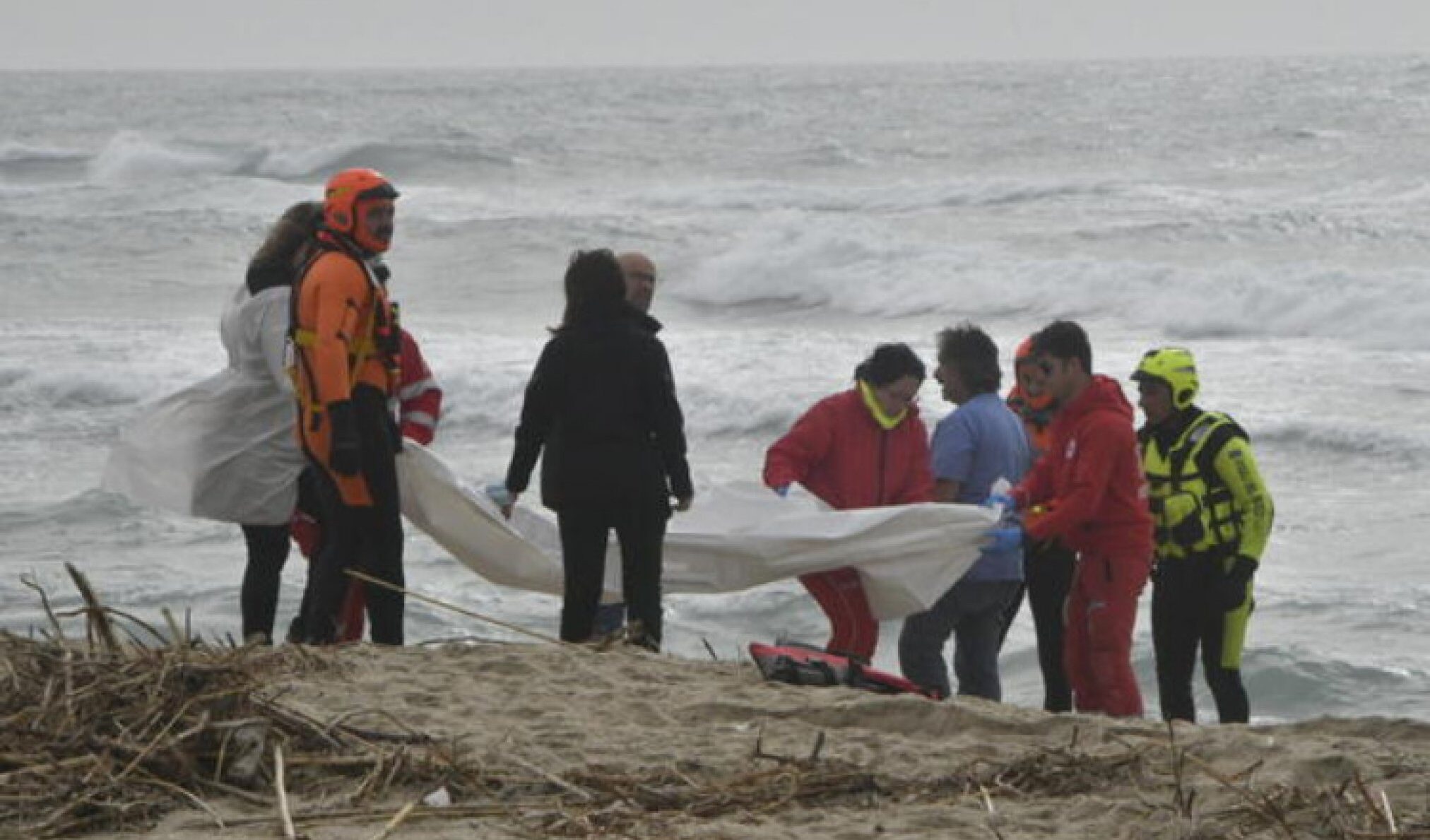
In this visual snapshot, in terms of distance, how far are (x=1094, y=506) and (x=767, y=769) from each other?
7.06ft

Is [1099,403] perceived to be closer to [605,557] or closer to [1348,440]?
[605,557]

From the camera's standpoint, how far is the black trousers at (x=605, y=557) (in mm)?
7578

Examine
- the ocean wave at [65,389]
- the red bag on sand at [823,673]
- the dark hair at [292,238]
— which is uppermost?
the dark hair at [292,238]

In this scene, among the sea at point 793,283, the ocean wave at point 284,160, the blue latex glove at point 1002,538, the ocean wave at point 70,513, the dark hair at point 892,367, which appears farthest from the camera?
the ocean wave at point 284,160

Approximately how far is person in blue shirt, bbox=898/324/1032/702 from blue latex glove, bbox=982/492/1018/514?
99 mm

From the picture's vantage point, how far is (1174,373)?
732 centimetres

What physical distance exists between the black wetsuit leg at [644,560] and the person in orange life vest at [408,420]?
78 centimetres

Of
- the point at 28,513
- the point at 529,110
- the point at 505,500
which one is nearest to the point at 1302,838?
the point at 505,500

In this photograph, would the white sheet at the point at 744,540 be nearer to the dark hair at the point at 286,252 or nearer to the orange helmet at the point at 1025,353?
the orange helmet at the point at 1025,353

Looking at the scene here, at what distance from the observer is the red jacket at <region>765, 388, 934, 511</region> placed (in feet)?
26.2

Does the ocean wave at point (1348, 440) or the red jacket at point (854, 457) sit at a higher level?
the red jacket at point (854, 457)

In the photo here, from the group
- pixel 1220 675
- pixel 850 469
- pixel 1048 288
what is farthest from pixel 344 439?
pixel 1048 288

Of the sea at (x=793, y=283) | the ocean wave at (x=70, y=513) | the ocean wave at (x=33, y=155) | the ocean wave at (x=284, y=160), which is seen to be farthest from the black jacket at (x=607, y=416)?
the ocean wave at (x=33, y=155)

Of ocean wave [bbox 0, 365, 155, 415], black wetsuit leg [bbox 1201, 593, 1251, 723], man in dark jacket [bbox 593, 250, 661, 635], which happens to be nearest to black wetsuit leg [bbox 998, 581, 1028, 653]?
black wetsuit leg [bbox 1201, 593, 1251, 723]
